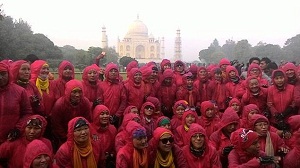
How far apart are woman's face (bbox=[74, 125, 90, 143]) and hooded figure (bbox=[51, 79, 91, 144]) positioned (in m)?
1.00

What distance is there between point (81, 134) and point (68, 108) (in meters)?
1.07

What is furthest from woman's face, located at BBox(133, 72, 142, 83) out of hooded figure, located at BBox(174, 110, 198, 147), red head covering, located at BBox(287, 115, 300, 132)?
red head covering, located at BBox(287, 115, 300, 132)

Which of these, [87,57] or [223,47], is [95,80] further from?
[223,47]

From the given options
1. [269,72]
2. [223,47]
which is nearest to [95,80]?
[269,72]

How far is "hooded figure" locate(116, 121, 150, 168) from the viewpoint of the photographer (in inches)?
169

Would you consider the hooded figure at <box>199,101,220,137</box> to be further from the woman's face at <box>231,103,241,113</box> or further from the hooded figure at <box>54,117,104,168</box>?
the hooded figure at <box>54,117,104,168</box>

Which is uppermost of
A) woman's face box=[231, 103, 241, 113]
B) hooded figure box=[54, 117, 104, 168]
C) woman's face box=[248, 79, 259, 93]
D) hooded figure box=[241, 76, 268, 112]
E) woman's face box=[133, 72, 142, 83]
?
woman's face box=[133, 72, 142, 83]

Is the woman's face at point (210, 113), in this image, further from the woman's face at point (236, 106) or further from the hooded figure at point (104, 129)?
the hooded figure at point (104, 129)

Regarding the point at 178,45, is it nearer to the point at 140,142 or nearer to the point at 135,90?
the point at 135,90

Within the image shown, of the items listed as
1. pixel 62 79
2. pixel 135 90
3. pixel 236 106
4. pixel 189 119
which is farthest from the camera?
pixel 135 90

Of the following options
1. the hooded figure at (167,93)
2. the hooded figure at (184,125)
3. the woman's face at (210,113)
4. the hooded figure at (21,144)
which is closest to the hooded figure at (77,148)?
the hooded figure at (21,144)

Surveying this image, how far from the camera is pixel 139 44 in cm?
9069

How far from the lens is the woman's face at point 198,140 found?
4.38 metres

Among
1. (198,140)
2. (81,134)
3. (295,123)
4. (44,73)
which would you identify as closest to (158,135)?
(198,140)
